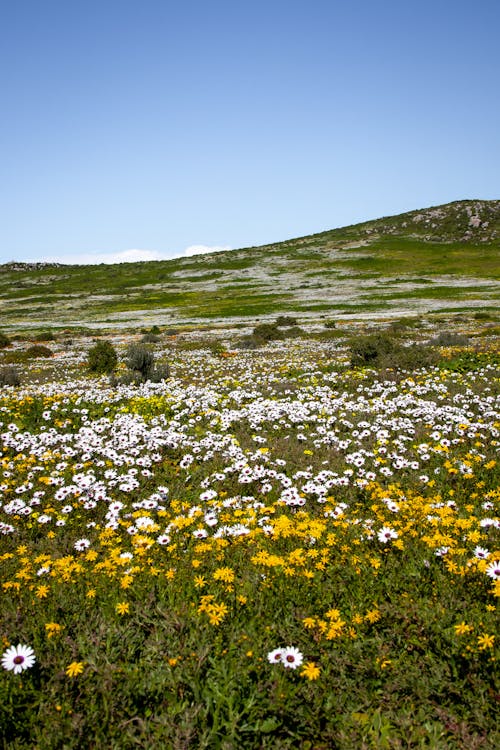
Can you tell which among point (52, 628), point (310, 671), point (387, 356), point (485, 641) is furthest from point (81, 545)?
point (387, 356)

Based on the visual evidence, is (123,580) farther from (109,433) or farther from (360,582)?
(109,433)

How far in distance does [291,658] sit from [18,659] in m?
2.18

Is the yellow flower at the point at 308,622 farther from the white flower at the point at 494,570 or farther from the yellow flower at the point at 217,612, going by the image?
the white flower at the point at 494,570

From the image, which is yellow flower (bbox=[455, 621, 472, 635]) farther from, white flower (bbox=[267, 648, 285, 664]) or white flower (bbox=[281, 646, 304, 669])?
white flower (bbox=[267, 648, 285, 664])

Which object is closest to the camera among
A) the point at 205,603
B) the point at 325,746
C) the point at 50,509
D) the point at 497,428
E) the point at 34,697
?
the point at 325,746

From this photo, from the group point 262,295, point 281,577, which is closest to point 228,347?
point 281,577

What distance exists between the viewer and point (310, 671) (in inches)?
141

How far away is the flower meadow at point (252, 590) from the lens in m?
3.39

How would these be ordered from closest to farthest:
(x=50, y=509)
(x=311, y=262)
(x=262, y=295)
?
(x=50, y=509), (x=262, y=295), (x=311, y=262)

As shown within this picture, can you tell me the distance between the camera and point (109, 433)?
1142cm

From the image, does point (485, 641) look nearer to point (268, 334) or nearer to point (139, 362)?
point (139, 362)

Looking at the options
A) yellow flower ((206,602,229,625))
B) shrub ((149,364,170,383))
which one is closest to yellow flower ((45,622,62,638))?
yellow flower ((206,602,229,625))

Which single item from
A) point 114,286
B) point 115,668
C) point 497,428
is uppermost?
point 114,286

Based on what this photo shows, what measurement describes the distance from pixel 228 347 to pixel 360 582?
88.8 ft
